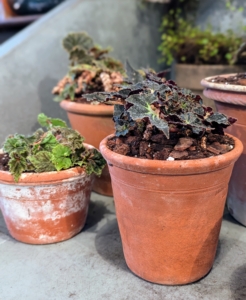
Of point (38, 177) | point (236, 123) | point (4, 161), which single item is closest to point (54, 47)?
point (4, 161)

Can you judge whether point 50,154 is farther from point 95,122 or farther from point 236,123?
point 236,123

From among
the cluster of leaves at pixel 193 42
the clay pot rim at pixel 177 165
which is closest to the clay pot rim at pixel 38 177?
the clay pot rim at pixel 177 165

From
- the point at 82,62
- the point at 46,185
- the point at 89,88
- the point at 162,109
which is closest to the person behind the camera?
the point at 162,109

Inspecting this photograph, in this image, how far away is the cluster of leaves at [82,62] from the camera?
1999mm

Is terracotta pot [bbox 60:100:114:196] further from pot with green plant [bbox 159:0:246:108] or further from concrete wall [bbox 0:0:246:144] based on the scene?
pot with green plant [bbox 159:0:246:108]

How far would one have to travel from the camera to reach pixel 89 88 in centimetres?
201

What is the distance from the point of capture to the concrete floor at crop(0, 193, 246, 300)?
47.7 inches

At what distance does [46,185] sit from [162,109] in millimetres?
622

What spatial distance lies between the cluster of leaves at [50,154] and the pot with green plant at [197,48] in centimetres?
116

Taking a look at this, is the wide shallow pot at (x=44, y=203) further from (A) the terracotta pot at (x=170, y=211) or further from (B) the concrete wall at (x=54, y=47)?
(B) the concrete wall at (x=54, y=47)

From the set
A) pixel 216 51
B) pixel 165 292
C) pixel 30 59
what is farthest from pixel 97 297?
pixel 216 51

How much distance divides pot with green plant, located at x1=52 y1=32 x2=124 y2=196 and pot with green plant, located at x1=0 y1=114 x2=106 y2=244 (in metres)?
0.30

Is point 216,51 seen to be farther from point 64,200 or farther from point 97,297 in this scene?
point 97,297

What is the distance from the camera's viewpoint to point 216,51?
8.00 feet
